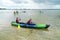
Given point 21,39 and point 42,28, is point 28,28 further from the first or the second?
point 21,39

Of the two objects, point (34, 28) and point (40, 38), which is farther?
point (34, 28)

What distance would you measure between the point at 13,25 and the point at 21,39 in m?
10.5

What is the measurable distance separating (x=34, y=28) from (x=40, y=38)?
22.1 ft

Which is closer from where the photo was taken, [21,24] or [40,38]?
[40,38]

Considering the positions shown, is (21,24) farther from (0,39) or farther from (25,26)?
(0,39)

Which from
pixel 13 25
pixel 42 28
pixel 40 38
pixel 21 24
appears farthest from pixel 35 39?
pixel 13 25

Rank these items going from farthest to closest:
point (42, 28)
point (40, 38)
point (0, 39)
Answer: point (42, 28)
point (40, 38)
point (0, 39)

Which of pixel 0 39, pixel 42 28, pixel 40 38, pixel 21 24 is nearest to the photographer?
pixel 0 39

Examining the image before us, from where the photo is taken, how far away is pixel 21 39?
1712cm

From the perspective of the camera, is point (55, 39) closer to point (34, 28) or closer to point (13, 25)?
point (34, 28)

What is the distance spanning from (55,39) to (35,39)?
211 centimetres

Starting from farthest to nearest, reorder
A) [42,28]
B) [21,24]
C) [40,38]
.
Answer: [21,24], [42,28], [40,38]

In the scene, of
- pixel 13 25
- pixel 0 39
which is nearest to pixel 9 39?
pixel 0 39

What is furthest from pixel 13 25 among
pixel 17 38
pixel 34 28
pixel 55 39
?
pixel 55 39
